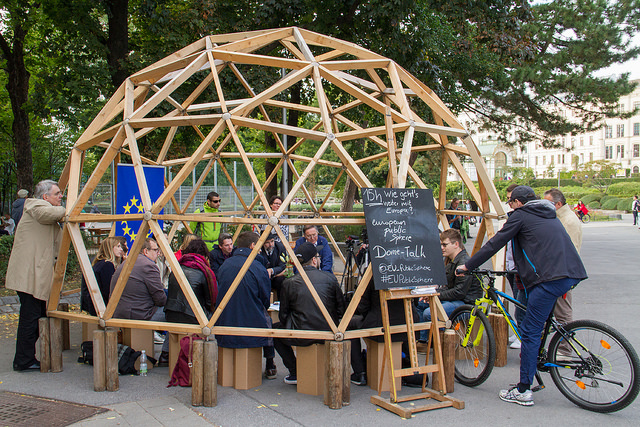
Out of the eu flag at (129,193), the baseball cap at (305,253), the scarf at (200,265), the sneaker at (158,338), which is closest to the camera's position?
the baseball cap at (305,253)

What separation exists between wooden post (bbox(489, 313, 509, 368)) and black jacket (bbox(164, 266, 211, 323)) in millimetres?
3012

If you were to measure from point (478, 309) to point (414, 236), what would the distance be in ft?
3.29

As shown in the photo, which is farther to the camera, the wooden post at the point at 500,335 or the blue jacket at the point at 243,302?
the wooden post at the point at 500,335

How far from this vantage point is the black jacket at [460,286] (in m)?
5.84

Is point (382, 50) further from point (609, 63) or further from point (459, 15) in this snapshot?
point (609, 63)

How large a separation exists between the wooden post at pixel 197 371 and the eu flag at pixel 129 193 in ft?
11.5

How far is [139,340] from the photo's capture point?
19.1 feet

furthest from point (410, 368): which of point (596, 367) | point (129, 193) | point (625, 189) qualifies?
point (625, 189)

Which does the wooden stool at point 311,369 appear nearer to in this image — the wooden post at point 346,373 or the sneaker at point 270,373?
the wooden post at point 346,373

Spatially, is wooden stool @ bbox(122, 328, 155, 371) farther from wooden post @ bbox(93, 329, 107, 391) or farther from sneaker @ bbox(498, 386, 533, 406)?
sneaker @ bbox(498, 386, 533, 406)

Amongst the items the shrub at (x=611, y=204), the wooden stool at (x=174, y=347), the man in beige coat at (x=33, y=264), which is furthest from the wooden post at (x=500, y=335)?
the shrub at (x=611, y=204)

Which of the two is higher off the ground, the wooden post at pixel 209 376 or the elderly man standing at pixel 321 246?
the elderly man standing at pixel 321 246

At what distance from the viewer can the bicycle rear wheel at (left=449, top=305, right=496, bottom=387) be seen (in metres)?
5.02

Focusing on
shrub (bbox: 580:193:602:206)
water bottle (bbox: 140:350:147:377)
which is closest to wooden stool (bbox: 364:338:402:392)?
water bottle (bbox: 140:350:147:377)
